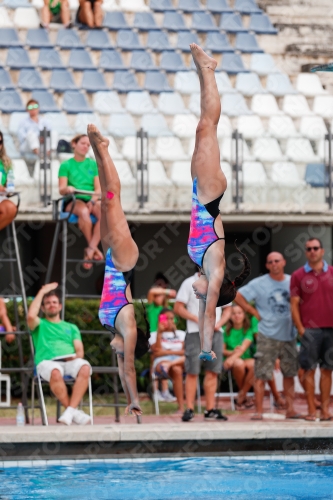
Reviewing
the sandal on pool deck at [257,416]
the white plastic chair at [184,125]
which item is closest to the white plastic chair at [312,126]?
the white plastic chair at [184,125]

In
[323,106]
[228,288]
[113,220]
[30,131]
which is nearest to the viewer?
[228,288]

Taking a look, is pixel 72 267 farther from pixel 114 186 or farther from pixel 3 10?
pixel 114 186

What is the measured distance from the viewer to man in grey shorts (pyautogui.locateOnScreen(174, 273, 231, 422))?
9836mm

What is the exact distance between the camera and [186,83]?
16.0m

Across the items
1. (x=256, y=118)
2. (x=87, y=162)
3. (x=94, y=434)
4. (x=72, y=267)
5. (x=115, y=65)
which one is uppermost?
(x=115, y=65)

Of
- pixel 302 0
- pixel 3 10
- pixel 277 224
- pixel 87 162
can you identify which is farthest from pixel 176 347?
pixel 302 0

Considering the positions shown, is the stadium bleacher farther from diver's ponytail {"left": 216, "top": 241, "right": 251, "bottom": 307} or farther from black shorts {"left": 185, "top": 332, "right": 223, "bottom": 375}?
diver's ponytail {"left": 216, "top": 241, "right": 251, "bottom": 307}

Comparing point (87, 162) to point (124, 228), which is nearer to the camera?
point (124, 228)

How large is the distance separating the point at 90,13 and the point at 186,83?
210cm

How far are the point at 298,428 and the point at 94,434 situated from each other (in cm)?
178

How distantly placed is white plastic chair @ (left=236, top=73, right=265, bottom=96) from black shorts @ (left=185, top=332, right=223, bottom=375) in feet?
21.9

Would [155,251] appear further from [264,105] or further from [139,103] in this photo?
[264,105]

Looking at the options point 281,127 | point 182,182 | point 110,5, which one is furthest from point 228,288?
point 110,5

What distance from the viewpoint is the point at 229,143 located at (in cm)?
1428
